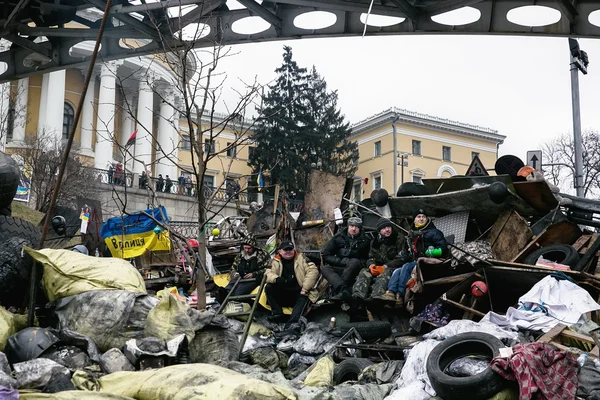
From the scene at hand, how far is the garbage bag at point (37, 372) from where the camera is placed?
15.5 feet

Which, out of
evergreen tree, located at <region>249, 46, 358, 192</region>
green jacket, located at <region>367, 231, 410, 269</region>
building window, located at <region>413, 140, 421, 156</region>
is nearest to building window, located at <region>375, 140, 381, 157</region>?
building window, located at <region>413, 140, 421, 156</region>

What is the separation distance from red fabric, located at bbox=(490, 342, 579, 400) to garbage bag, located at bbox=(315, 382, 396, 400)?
1.08 meters

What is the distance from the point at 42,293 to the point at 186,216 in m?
30.2

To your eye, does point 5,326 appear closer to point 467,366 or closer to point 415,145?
point 467,366

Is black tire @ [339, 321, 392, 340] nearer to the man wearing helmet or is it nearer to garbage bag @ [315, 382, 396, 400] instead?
garbage bag @ [315, 382, 396, 400]

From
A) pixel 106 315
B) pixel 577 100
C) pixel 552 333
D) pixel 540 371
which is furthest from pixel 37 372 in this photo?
pixel 577 100

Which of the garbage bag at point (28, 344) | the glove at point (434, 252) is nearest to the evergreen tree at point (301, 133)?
the glove at point (434, 252)

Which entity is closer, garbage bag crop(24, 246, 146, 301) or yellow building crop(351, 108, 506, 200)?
garbage bag crop(24, 246, 146, 301)

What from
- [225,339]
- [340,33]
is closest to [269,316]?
[225,339]

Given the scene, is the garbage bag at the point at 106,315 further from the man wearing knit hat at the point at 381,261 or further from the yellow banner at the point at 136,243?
the yellow banner at the point at 136,243

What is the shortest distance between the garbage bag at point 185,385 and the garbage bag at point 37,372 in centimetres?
15

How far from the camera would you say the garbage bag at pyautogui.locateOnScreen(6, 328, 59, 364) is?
536 centimetres

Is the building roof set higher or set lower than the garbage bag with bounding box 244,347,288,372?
higher

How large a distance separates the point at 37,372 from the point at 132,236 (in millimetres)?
11055
